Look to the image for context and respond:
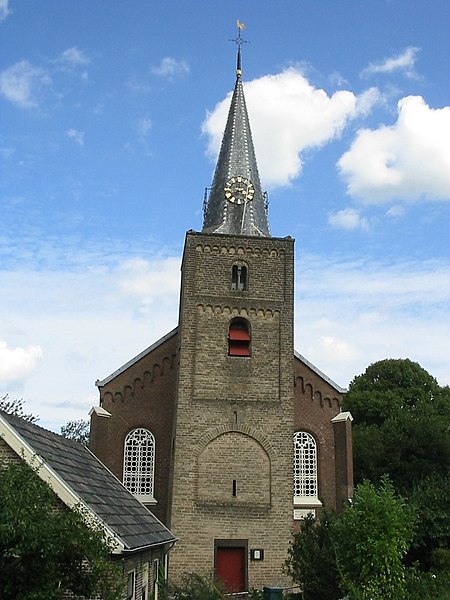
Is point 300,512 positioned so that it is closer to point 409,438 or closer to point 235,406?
point 235,406

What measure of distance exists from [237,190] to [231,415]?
10.2 m

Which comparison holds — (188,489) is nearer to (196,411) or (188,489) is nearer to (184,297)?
(196,411)

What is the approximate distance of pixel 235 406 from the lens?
25.6 m

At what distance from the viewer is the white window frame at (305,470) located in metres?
27.4

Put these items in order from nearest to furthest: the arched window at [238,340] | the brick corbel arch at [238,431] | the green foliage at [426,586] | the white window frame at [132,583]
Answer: the white window frame at [132,583]
the green foliage at [426,586]
the brick corbel arch at [238,431]
the arched window at [238,340]

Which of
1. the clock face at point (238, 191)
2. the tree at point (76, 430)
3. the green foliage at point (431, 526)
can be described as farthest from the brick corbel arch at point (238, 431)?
the tree at point (76, 430)

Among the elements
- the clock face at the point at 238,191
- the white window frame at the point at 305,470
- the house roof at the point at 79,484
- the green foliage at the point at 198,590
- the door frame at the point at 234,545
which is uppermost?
the clock face at the point at 238,191

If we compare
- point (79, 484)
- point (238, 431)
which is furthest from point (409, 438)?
point (79, 484)

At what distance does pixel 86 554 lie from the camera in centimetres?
889

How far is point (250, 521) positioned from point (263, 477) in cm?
164

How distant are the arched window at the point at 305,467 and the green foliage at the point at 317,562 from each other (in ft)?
31.3

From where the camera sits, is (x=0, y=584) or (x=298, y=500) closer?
(x=0, y=584)

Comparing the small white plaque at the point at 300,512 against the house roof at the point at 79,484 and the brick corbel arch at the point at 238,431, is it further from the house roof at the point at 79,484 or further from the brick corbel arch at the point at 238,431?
the house roof at the point at 79,484

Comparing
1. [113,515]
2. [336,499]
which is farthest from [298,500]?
[113,515]
